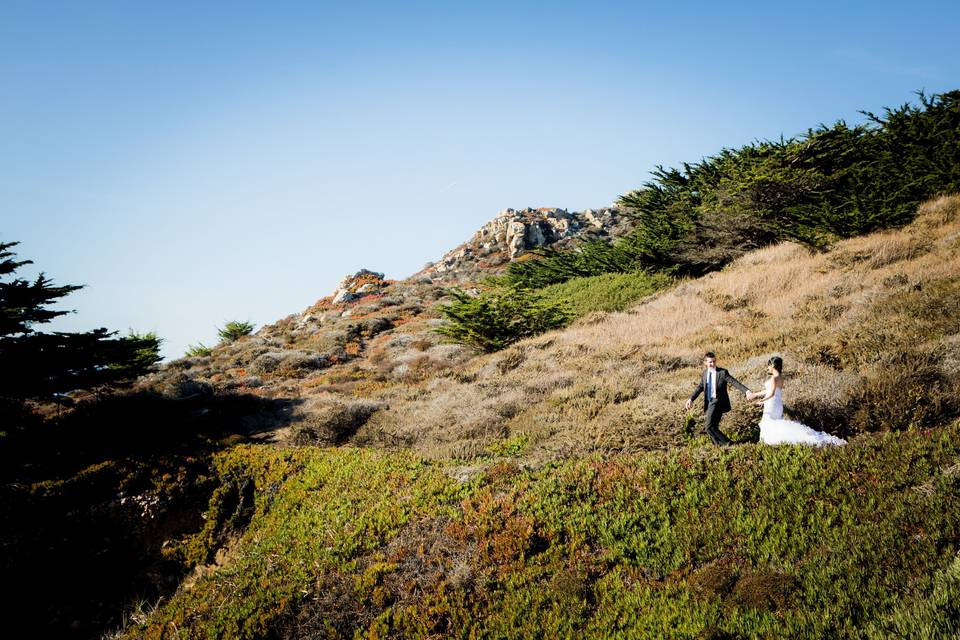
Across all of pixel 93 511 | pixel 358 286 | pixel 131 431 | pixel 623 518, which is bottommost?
pixel 623 518

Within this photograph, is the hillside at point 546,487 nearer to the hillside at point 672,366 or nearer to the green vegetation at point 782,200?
the hillside at point 672,366

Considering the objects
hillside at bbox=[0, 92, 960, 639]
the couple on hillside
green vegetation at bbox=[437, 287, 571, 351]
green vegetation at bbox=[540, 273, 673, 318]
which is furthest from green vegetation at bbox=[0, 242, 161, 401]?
green vegetation at bbox=[540, 273, 673, 318]

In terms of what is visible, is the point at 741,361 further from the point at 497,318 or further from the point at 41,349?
the point at 41,349

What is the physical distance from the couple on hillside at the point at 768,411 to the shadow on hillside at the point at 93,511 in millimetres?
9472

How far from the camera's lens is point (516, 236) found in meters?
47.6

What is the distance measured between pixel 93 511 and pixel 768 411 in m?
11.6

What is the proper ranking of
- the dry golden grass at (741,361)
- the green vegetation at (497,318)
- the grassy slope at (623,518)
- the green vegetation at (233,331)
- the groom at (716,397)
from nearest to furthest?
the grassy slope at (623,518) → the groom at (716,397) → the dry golden grass at (741,361) → the green vegetation at (497,318) → the green vegetation at (233,331)

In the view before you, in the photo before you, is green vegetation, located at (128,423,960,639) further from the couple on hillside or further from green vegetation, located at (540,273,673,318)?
green vegetation, located at (540,273,673,318)

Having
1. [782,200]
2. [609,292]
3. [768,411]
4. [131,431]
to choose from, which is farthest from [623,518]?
[782,200]

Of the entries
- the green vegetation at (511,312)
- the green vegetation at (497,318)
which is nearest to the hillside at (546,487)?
the green vegetation at (497,318)

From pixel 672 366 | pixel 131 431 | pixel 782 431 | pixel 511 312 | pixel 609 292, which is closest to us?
pixel 782 431

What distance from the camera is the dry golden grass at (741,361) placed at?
7.26 meters

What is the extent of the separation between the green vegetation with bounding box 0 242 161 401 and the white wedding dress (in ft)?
49.1

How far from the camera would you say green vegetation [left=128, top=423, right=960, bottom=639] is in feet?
12.7
